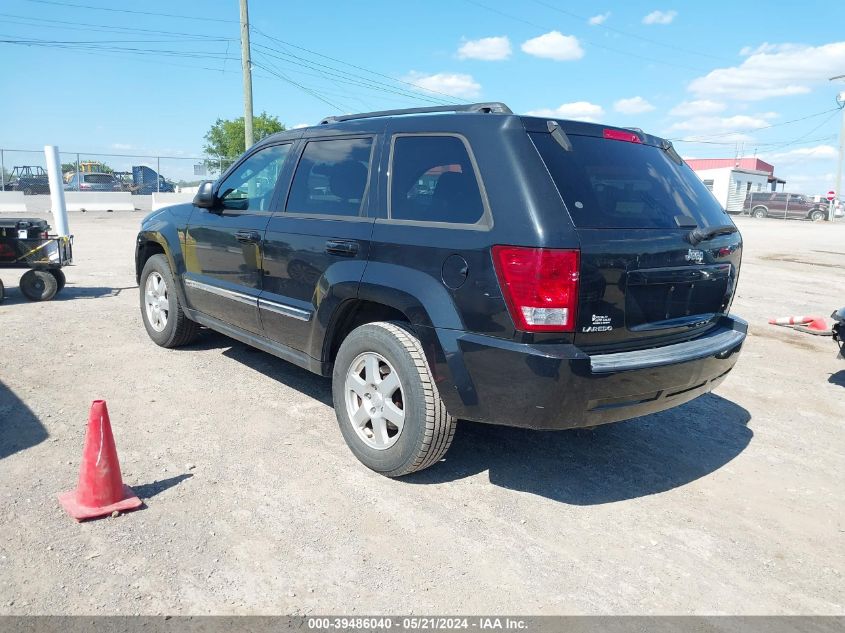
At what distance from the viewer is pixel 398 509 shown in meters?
3.29

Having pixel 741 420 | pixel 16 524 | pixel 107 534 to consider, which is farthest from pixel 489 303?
pixel 741 420

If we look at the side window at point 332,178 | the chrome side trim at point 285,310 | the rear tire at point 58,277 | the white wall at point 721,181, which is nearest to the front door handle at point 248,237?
the side window at point 332,178

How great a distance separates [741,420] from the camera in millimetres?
4723

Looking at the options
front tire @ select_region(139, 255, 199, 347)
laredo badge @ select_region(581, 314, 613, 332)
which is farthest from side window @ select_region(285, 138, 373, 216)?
front tire @ select_region(139, 255, 199, 347)

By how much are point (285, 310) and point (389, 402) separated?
111cm

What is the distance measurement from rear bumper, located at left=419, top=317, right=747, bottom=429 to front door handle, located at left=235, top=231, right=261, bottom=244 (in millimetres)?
1809

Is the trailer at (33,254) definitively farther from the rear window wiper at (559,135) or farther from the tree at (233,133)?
the tree at (233,133)

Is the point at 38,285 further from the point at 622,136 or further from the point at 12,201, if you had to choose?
the point at 12,201

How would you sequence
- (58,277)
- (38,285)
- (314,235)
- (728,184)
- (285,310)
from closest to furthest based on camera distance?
(314,235)
(285,310)
(38,285)
(58,277)
(728,184)

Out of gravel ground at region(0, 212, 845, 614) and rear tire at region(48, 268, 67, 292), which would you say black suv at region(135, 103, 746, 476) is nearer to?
gravel ground at region(0, 212, 845, 614)

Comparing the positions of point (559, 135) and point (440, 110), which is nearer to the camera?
point (559, 135)

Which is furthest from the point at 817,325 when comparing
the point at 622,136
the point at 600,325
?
the point at 600,325

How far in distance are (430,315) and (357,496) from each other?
3.47ft

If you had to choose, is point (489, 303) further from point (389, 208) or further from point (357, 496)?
point (357, 496)
